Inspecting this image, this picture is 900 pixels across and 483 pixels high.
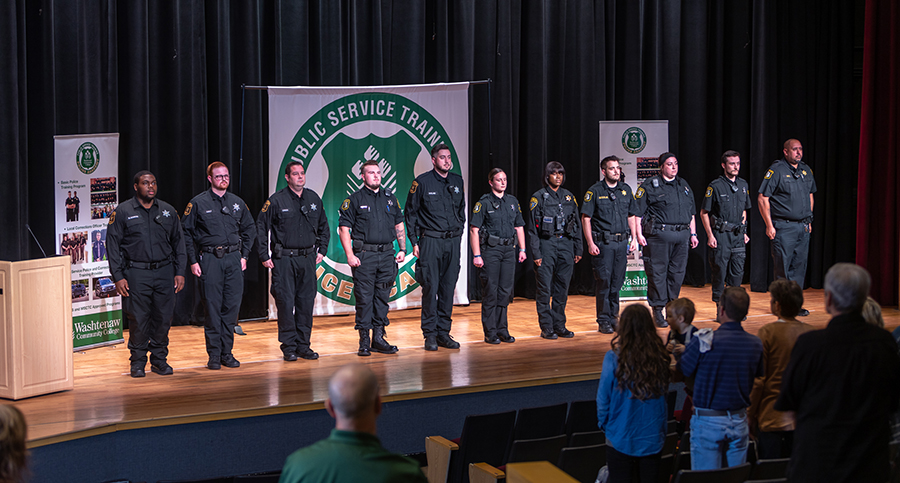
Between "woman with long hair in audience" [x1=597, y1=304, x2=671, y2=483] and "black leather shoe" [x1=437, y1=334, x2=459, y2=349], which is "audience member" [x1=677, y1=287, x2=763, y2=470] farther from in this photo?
"black leather shoe" [x1=437, y1=334, x2=459, y2=349]

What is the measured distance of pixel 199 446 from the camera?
15.2 ft

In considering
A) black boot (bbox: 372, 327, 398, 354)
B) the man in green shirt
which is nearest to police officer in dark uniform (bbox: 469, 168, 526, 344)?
black boot (bbox: 372, 327, 398, 354)

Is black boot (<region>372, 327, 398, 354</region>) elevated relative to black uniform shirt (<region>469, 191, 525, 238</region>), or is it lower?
lower

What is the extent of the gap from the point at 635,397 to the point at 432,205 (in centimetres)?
347

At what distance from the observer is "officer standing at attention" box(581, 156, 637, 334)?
6953 mm

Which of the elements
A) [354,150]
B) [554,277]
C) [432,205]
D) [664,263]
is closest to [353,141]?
[354,150]

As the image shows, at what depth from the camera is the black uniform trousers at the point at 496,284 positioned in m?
6.56

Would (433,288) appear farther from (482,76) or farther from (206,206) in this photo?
(482,76)

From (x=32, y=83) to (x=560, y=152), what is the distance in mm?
5217

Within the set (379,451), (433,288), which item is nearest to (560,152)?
(433,288)

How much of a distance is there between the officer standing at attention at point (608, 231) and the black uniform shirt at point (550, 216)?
0.86 feet

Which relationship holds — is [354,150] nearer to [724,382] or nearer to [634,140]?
[634,140]

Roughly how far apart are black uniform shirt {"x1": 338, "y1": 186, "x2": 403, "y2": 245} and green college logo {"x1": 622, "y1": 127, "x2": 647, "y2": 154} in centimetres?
323

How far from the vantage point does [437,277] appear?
21.3ft
